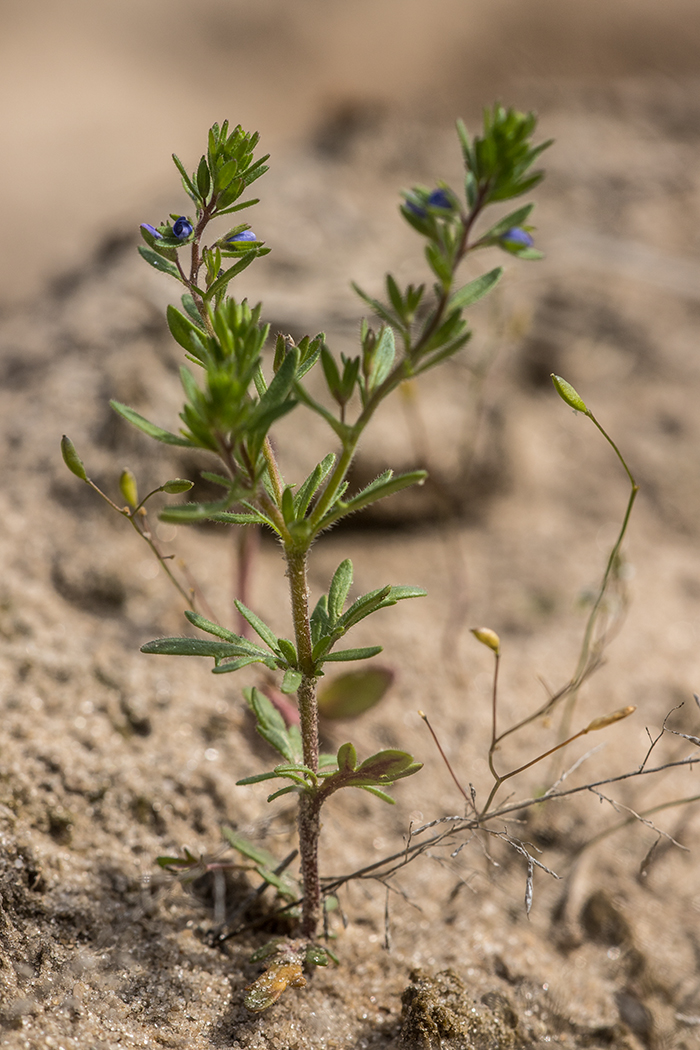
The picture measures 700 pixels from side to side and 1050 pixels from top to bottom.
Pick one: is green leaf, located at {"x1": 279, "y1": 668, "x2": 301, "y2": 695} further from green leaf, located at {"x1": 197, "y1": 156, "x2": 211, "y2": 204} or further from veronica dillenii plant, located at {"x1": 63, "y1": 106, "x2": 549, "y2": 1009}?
green leaf, located at {"x1": 197, "y1": 156, "x2": 211, "y2": 204}

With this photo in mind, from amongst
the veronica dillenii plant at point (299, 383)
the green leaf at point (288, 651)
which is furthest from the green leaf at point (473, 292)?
the green leaf at point (288, 651)

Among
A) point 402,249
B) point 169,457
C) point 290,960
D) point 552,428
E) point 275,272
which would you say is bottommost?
point 290,960

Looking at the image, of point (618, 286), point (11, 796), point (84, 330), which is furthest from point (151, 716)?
point (618, 286)

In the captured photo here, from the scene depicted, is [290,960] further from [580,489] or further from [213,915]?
[580,489]

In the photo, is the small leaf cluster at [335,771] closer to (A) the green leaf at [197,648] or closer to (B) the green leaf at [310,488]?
(A) the green leaf at [197,648]

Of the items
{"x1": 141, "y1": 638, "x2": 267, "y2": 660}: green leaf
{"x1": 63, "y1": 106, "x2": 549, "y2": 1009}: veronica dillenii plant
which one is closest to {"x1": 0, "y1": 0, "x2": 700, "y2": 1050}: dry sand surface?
{"x1": 63, "y1": 106, "x2": 549, "y2": 1009}: veronica dillenii plant
